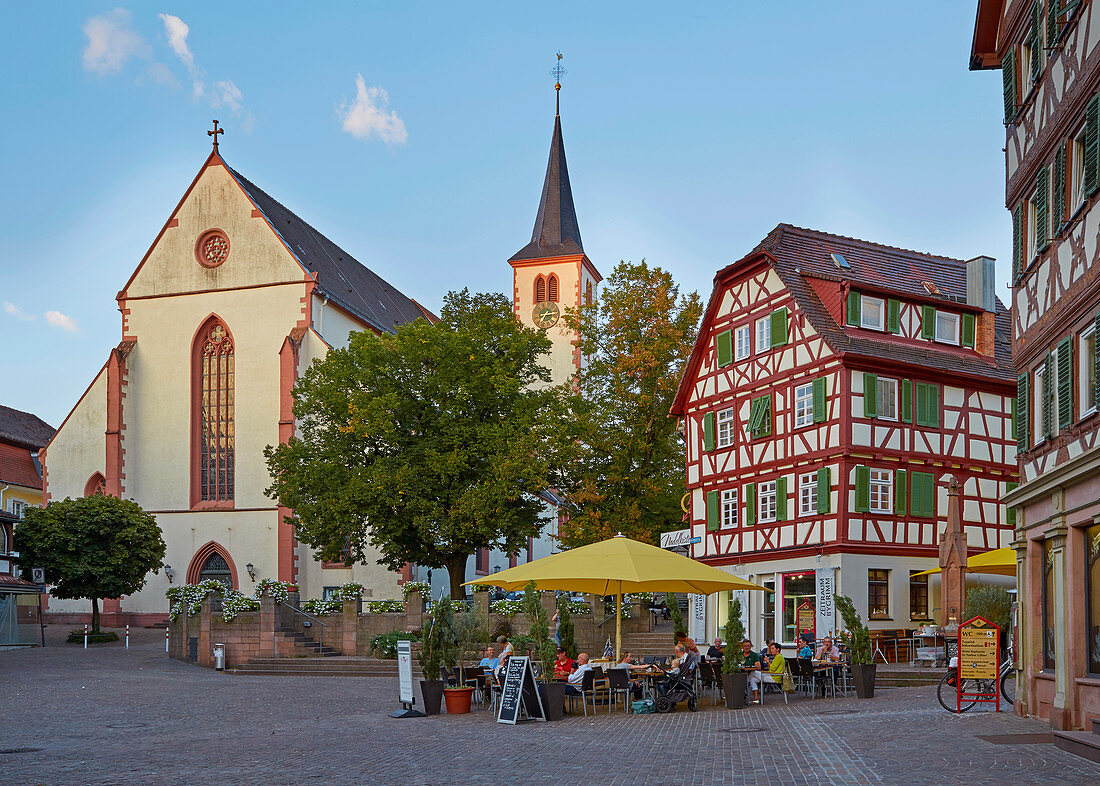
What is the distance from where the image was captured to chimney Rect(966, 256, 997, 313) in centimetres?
3288

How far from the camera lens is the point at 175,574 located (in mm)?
49531

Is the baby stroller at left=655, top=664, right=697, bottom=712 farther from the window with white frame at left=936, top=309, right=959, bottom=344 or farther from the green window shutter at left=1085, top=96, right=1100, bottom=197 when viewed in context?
the window with white frame at left=936, top=309, right=959, bottom=344

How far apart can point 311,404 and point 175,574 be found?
1592cm

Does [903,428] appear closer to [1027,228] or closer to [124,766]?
[1027,228]

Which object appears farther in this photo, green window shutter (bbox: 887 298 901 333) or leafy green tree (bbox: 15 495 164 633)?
leafy green tree (bbox: 15 495 164 633)

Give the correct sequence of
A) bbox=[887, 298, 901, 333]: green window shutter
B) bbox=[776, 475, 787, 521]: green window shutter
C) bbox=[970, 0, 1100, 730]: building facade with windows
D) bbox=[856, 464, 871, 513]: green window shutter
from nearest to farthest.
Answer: bbox=[970, 0, 1100, 730]: building facade with windows
bbox=[856, 464, 871, 513]: green window shutter
bbox=[887, 298, 901, 333]: green window shutter
bbox=[776, 475, 787, 521]: green window shutter

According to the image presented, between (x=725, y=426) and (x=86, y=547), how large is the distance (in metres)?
22.8

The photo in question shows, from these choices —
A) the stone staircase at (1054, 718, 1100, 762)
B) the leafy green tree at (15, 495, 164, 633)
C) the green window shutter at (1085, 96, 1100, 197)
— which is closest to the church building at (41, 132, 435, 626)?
the leafy green tree at (15, 495, 164, 633)

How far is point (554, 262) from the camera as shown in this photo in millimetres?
71688

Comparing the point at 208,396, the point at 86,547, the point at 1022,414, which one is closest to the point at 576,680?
the point at 1022,414

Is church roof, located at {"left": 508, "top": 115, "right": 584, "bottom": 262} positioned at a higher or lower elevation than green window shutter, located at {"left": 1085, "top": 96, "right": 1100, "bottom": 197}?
higher

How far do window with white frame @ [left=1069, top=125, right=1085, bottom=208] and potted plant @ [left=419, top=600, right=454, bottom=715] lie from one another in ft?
34.1

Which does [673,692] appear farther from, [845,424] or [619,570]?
[845,424]

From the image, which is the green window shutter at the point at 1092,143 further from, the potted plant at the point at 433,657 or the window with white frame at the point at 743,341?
the window with white frame at the point at 743,341
